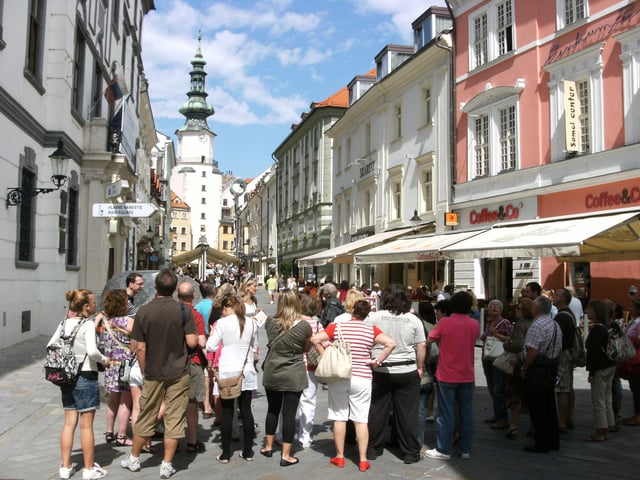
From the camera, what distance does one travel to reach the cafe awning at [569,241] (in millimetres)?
11250

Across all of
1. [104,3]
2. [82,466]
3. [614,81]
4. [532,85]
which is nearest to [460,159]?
[532,85]

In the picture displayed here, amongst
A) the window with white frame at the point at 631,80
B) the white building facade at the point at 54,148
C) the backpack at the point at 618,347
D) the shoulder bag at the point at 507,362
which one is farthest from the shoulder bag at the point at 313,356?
the window with white frame at the point at 631,80

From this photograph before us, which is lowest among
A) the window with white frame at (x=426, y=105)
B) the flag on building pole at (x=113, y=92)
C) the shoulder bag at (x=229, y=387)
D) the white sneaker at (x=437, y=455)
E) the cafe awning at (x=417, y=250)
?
the white sneaker at (x=437, y=455)

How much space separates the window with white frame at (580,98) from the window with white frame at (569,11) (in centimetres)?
117

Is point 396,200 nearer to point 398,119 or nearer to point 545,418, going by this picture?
point 398,119

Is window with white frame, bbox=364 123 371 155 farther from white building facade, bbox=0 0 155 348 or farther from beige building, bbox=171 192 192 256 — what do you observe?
beige building, bbox=171 192 192 256

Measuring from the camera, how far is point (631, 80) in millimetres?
14930

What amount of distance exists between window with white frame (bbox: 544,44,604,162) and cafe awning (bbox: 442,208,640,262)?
3042mm

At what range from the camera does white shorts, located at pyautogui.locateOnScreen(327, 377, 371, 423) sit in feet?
19.9

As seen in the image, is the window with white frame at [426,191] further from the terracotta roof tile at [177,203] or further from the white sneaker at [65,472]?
the terracotta roof tile at [177,203]

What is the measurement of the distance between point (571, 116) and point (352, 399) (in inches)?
516

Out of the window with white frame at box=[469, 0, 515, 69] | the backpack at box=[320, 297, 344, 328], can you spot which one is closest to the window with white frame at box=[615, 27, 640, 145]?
the window with white frame at box=[469, 0, 515, 69]

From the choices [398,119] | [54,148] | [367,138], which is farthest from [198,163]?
[54,148]

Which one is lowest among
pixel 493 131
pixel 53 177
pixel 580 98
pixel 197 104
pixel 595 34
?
pixel 53 177
